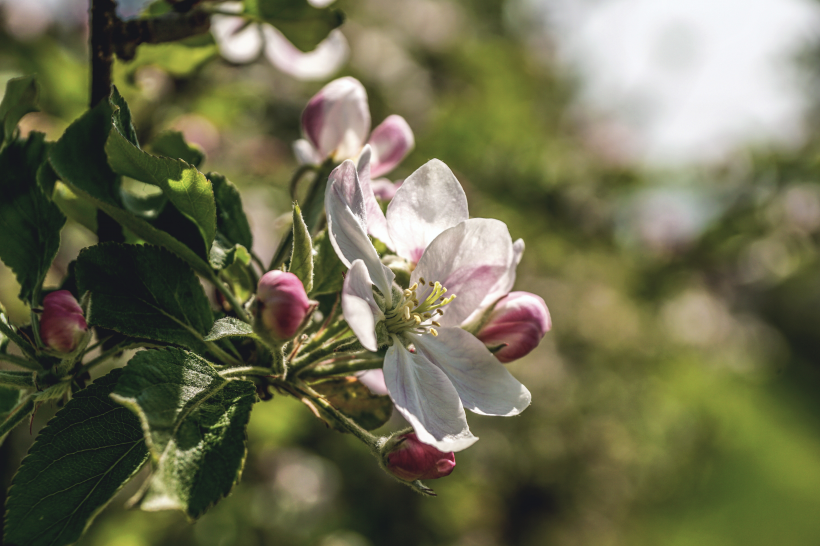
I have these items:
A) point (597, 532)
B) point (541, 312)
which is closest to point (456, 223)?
point (541, 312)

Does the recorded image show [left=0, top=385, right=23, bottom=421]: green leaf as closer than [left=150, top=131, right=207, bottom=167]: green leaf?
Yes

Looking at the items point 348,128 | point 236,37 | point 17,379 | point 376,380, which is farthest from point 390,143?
point 17,379

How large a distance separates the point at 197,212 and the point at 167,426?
280 mm

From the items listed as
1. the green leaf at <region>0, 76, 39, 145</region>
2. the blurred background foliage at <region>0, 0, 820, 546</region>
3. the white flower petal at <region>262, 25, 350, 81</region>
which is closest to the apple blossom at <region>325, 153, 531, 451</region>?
the green leaf at <region>0, 76, 39, 145</region>

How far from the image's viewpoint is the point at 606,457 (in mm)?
4785

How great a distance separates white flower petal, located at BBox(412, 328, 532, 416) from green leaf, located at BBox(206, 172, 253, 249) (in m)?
0.27

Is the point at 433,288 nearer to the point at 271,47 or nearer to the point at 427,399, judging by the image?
the point at 427,399

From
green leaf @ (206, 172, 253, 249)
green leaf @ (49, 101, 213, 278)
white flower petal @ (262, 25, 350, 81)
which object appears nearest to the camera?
green leaf @ (49, 101, 213, 278)

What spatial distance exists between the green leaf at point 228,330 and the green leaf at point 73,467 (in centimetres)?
10

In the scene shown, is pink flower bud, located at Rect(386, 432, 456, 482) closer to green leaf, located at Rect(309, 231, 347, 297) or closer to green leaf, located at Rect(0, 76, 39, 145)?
green leaf, located at Rect(309, 231, 347, 297)

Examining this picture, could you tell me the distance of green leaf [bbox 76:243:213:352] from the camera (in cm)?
67

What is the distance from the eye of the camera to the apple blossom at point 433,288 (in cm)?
66

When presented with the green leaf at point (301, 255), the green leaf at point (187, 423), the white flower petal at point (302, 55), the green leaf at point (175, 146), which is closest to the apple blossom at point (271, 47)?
the white flower petal at point (302, 55)

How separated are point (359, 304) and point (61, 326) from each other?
31 centimetres
